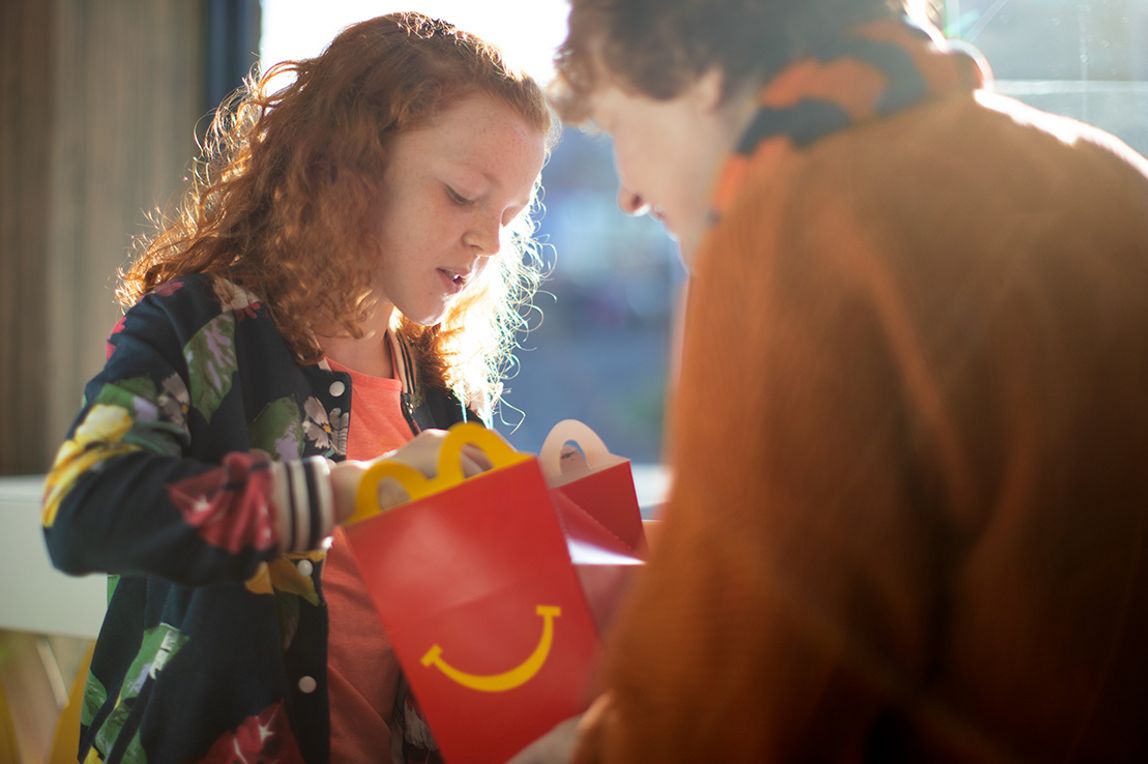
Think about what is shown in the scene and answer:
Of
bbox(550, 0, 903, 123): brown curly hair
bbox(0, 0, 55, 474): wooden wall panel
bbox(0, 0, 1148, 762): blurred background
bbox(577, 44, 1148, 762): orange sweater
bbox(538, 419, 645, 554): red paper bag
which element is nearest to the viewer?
bbox(577, 44, 1148, 762): orange sweater

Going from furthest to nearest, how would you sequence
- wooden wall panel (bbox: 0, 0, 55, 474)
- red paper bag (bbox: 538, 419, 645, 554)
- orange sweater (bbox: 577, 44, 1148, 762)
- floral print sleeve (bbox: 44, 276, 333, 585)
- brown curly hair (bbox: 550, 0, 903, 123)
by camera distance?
wooden wall panel (bbox: 0, 0, 55, 474), red paper bag (bbox: 538, 419, 645, 554), floral print sleeve (bbox: 44, 276, 333, 585), brown curly hair (bbox: 550, 0, 903, 123), orange sweater (bbox: 577, 44, 1148, 762)

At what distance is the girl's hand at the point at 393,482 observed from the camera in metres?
0.76

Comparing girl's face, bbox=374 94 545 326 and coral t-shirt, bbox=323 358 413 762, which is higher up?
girl's face, bbox=374 94 545 326

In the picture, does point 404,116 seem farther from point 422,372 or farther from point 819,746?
point 819,746

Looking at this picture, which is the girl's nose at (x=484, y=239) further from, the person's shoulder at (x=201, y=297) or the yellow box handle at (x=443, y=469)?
the yellow box handle at (x=443, y=469)

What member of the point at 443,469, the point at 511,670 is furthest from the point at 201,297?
the point at 511,670

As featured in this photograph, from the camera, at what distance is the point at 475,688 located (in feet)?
2.45

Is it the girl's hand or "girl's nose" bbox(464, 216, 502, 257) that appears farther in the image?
"girl's nose" bbox(464, 216, 502, 257)

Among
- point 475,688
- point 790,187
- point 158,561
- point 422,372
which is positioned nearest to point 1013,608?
point 790,187

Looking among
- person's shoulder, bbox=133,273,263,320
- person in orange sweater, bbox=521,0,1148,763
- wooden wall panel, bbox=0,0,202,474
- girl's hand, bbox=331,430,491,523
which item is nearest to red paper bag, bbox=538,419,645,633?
girl's hand, bbox=331,430,491,523

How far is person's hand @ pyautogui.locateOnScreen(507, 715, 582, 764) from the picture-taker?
0.69 meters

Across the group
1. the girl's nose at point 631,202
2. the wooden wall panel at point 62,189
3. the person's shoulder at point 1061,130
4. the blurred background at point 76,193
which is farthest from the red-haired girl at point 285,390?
the wooden wall panel at point 62,189

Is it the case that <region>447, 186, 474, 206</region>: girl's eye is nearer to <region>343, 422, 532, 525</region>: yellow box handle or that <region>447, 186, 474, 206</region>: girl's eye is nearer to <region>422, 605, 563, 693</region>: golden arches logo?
<region>343, 422, 532, 525</region>: yellow box handle

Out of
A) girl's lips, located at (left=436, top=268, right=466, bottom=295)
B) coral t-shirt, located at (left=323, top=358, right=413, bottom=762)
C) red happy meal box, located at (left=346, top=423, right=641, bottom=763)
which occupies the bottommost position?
coral t-shirt, located at (left=323, top=358, right=413, bottom=762)
